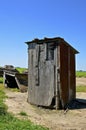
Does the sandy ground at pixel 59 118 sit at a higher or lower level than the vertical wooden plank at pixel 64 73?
lower

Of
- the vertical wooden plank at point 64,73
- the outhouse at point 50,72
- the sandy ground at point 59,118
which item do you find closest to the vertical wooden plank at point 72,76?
the outhouse at point 50,72

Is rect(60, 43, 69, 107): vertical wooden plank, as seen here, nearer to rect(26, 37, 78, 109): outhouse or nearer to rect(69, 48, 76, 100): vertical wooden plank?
rect(26, 37, 78, 109): outhouse

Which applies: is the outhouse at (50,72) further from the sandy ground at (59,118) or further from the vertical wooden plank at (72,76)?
the sandy ground at (59,118)

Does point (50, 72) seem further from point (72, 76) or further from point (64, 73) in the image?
point (72, 76)

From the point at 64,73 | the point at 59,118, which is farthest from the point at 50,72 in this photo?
the point at 59,118

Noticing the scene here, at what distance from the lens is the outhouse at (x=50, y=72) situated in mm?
14312

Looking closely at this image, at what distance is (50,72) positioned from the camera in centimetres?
1452

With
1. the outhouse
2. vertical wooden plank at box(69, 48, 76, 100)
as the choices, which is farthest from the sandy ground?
vertical wooden plank at box(69, 48, 76, 100)

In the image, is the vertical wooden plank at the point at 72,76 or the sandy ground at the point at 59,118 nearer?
the sandy ground at the point at 59,118

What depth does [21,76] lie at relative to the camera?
75.6 ft

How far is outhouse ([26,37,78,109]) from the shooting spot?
14312 millimetres

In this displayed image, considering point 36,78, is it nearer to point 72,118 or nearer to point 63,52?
point 63,52

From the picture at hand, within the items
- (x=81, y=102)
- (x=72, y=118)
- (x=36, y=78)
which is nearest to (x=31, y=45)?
(x=36, y=78)

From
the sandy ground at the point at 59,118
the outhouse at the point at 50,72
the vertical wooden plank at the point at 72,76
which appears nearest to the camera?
the sandy ground at the point at 59,118
